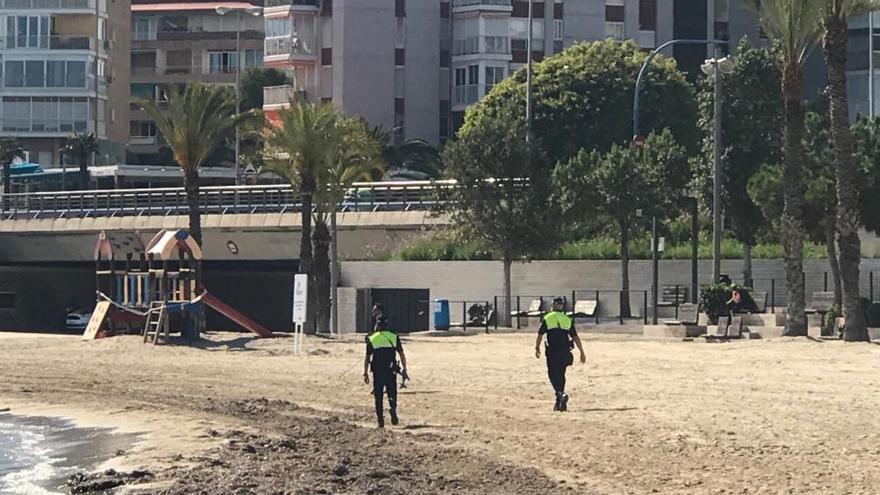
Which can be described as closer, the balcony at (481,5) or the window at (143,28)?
the balcony at (481,5)

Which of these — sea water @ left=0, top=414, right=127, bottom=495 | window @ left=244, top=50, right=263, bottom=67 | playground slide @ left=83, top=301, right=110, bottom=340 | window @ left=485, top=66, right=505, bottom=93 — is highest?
window @ left=244, top=50, right=263, bottom=67

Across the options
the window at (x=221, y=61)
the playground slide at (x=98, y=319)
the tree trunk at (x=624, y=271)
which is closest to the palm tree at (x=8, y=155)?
the window at (x=221, y=61)

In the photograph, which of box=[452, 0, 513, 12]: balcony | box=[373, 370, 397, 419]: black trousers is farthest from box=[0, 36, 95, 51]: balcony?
box=[373, 370, 397, 419]: black trousers

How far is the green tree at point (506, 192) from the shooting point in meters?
52.0

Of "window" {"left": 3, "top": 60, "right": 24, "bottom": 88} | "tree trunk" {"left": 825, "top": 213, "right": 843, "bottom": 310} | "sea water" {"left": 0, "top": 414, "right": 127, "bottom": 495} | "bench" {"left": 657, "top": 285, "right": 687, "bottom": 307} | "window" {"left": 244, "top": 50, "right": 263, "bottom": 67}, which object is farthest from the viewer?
"window" {"left": 244, "top": 50, "right": 263, "bottom": 67}

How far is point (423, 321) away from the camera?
5594 centimetres

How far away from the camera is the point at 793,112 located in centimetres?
4103

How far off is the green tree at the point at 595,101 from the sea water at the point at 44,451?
5085 cm

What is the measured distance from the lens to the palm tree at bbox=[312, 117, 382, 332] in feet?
168

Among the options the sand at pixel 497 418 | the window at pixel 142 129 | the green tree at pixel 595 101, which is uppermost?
the window at pixel 142 129

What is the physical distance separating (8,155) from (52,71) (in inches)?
547

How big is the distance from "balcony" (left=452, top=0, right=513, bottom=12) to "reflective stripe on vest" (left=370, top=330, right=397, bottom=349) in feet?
245

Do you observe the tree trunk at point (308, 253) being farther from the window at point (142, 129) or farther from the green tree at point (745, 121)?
the window at point (142, 129)

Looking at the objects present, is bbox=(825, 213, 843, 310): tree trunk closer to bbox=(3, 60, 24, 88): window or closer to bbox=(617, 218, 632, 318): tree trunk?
bbox=(617, 218, 632, 318): tree trunk
